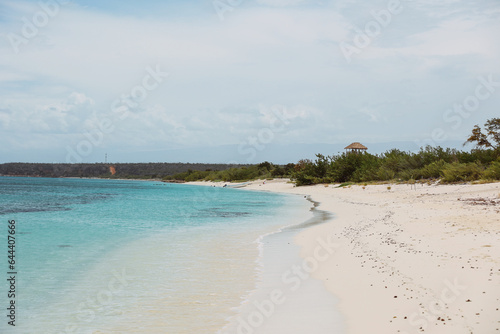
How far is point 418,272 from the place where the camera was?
880 cm

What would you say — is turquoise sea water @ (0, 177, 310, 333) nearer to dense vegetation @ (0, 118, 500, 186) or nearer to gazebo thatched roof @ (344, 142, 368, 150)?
dense vegetation @ (0, 118, 500, 186)

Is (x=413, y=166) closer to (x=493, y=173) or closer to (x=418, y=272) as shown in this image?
(x=493, y=173)

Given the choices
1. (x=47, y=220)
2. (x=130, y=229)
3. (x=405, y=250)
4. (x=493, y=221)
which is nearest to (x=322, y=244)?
(x=405, y=250)

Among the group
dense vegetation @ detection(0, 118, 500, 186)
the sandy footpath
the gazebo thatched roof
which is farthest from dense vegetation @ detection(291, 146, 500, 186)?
the sandy footpath

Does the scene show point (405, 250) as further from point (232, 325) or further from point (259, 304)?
point (232, 325)

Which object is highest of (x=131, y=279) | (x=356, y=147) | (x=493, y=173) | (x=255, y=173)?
(x=356, y=147)

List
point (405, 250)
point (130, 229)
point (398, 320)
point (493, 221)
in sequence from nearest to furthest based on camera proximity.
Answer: point (398, 320), point (405, 250), point (493, 221), point (130, 229)

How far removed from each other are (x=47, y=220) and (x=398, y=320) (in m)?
24.3

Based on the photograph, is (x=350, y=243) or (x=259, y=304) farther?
(x=350, y=243)

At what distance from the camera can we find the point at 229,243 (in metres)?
15.5

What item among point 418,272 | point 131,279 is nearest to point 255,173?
point 131,279

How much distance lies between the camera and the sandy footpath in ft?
20.7

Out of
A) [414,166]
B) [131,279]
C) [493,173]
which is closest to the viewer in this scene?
[131,279]

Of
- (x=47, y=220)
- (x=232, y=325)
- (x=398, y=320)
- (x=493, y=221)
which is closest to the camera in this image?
(x=398, y=320)
